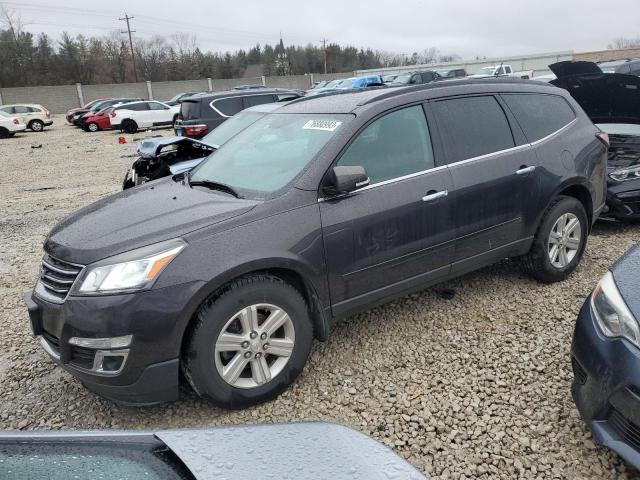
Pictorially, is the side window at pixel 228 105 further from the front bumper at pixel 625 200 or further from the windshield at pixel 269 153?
the front bumper at pixel 625 200

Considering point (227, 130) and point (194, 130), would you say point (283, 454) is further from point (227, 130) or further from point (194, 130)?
point (194, 130)

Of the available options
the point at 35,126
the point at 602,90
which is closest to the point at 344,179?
the point at 602,90

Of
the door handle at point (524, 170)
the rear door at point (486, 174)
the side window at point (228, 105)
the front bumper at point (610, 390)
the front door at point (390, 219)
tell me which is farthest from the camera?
the side window at point (228, 105)

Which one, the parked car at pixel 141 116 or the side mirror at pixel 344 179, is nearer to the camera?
the side mirror at pixel 344 179

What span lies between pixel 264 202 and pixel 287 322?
2.34ft

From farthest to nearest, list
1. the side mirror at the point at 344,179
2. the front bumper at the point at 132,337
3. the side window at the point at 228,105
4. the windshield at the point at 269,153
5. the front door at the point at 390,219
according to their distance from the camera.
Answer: the side window at the point at 228,105, the windshield at the point at 269,153, the front door at the point at 390,219, the side mirror at the point at 344,179, the front bumper at the point at 132,337

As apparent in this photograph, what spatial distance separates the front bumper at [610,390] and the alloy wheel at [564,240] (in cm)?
183

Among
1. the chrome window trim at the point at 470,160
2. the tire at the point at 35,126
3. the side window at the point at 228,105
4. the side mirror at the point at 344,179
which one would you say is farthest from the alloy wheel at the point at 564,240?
the tire at the point at 35,126

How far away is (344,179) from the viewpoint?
9.26ft

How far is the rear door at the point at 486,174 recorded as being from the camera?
3455 mm

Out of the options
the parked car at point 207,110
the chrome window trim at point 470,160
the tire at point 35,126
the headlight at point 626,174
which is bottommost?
the headlight at point 626,174

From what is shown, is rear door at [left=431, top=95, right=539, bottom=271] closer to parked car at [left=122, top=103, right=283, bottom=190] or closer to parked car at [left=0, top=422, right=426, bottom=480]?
parked car at [left=0, top=422, right=426, bottom=480]

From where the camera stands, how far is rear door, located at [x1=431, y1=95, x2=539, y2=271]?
3.46 meters

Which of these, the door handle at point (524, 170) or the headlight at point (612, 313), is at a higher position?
the door handle at point (524, 170)
